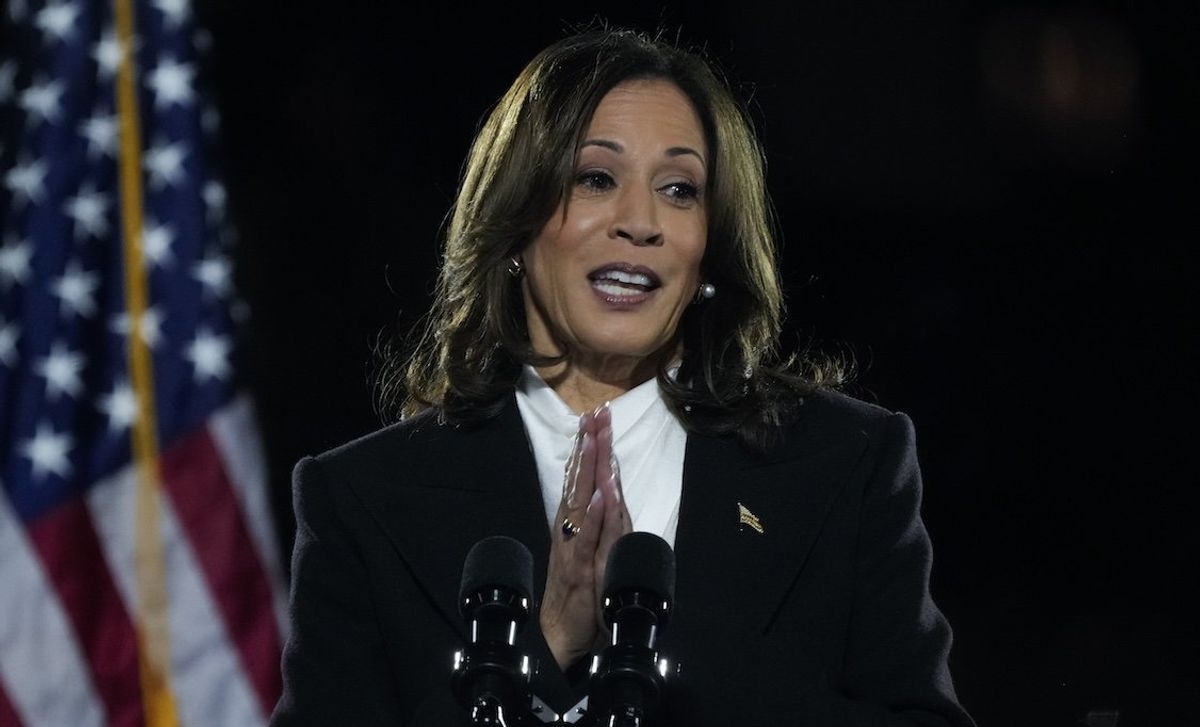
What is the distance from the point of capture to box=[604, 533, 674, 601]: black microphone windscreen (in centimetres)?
123

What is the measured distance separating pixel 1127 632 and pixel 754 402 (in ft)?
5.59

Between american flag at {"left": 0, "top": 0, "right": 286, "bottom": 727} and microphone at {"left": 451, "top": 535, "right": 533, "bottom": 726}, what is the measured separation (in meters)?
2.33

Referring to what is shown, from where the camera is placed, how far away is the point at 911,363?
3303mm

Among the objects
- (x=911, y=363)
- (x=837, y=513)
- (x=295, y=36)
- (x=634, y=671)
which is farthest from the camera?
(x=295, y=36)

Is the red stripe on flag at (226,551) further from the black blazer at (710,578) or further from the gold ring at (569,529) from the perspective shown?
the gold ring at (569,529)

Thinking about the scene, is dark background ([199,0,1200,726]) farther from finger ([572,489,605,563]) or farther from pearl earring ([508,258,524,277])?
finger ([572,489,605,563])

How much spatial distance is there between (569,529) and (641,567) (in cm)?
36

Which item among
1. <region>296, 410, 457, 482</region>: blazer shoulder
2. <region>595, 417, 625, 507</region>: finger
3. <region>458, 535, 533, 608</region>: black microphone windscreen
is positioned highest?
<region>595, 417, 625, 507</region>: finger

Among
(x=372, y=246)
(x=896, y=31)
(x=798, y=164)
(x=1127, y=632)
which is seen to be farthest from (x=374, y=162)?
(x=1127, y=632)

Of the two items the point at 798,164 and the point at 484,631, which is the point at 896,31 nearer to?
the point at 798,164

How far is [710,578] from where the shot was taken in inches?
72.1

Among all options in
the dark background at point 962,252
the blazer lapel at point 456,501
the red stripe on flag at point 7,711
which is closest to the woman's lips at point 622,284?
the blazer lapel at point 456,501

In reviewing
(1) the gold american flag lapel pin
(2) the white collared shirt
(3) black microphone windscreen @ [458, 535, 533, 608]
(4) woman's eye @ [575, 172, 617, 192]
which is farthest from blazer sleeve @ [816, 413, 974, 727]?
→ (3) black microphone windscreen @ [458, 535, 533, 608]

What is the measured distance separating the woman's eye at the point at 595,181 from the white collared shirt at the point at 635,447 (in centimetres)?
27
